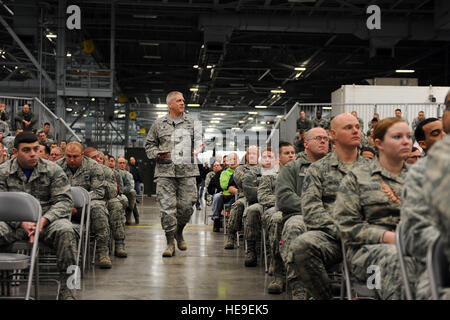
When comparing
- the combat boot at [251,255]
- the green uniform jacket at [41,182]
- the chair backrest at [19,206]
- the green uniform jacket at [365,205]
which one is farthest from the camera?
the combat boot at [251,255]

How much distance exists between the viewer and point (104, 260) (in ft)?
21.3

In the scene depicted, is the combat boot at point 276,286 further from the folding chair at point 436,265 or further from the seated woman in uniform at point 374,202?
the folding chair at point 436,265

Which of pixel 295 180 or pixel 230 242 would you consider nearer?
pixel 295 180

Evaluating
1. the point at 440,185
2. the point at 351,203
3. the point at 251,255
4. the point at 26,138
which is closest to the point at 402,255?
the point at 351,203

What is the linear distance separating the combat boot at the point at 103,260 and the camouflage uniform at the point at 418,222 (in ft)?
15.1

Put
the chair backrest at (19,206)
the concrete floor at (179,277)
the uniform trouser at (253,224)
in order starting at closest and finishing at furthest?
the chair backrest at (19,206)
the concrete floor at (179,277)
the uniform trouser at (253,224)

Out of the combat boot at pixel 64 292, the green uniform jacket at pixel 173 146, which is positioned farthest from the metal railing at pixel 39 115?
the combat boot at pixel 64 292

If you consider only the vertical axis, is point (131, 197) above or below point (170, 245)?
above

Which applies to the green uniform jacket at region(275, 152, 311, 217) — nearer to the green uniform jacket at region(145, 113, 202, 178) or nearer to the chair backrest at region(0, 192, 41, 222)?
the chair backrest at region(0, 192, 41, 222)

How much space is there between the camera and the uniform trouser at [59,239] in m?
4.41

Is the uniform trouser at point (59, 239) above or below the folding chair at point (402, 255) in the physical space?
below

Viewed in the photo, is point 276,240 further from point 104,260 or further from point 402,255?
point 402,255

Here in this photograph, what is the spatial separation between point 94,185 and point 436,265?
17.1ft
